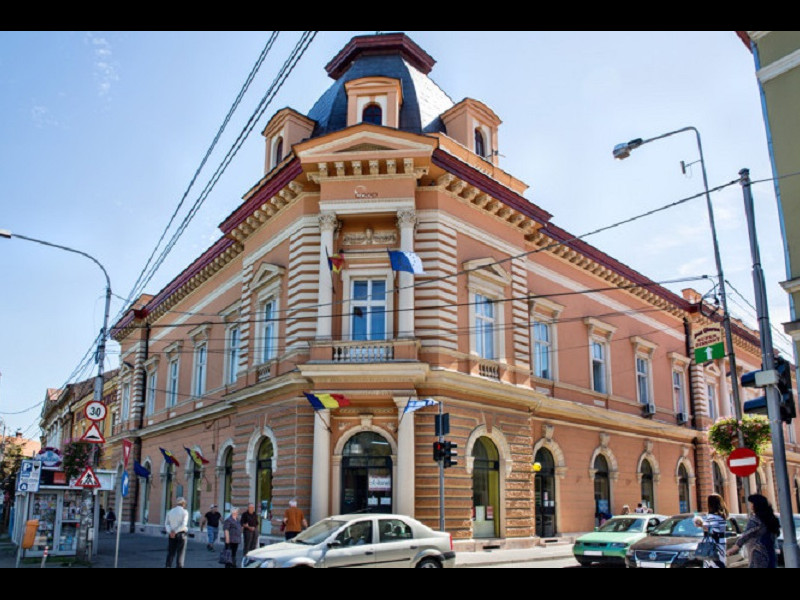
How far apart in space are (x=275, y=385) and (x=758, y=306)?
13.6 metres

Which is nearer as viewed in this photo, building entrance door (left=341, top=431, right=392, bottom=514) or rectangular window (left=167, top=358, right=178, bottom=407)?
building entrance door (left=341, top=431, right=392, bottom=514)

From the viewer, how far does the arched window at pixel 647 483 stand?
1218 inches

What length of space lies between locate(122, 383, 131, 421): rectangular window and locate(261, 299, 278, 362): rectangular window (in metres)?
19.9

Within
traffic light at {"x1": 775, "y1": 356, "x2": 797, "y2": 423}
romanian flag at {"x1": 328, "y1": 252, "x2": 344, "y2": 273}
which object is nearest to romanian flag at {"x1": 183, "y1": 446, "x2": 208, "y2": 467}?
romanian flag at {"x1": 328, "y1": 252, "x2": 344, "y2": 273}

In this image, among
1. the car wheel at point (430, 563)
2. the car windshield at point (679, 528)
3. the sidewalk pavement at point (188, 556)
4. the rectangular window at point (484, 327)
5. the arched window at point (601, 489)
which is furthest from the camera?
the arched window at point (601, 489)

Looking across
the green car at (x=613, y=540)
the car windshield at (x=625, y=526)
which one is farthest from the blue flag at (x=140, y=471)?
the car windshield at (x=625, y=526)

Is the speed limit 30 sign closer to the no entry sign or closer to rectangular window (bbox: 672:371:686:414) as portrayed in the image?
the no entry sign

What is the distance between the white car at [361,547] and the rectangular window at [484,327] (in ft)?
28.8

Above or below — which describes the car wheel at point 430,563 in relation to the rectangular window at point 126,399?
below

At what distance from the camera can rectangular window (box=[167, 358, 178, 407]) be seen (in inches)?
1331

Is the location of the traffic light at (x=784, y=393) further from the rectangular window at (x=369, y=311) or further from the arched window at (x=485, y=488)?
the rectangular window at (x=369, y=311)

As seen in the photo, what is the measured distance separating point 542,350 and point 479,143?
7.79 m

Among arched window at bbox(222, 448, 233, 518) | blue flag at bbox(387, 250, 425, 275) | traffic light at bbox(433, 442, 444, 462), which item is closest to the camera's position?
traffic light at bbox(433, 442, 444, 462)

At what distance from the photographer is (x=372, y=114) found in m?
23.8
